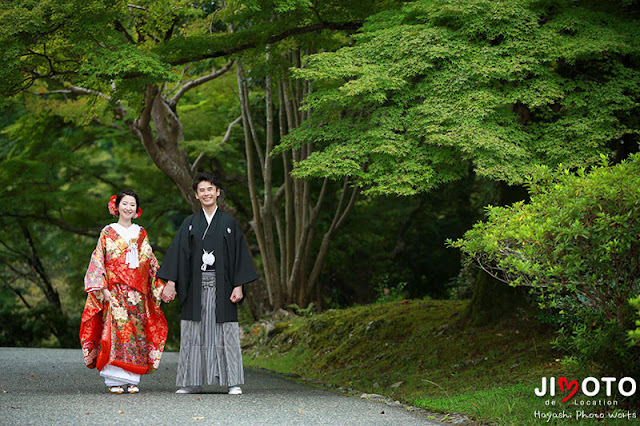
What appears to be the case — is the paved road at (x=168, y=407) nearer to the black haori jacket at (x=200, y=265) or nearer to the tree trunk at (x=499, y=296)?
the black haori jacket at (x=200, y=265)

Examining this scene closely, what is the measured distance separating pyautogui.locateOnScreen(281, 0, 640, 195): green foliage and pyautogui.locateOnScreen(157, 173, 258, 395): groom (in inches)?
41.0

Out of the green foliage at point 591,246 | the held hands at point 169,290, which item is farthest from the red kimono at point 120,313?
the green foliage at point 591,246

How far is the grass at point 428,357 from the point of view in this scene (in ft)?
16.5

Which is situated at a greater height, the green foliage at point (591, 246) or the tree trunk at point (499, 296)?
the green foliage at point (591, 246)

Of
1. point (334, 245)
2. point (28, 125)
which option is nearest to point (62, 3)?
point (28, 125)

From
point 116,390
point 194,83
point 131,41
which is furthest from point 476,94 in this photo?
point 194,83

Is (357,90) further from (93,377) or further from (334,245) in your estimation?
(334,245)

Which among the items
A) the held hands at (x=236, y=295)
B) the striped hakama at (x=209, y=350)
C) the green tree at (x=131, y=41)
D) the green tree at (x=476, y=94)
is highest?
the green tree at (x=131, y=41)

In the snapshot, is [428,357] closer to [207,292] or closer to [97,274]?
[207,292]

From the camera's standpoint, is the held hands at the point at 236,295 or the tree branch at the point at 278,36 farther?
the tree branch at the point at 278,36

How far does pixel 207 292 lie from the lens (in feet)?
17.5

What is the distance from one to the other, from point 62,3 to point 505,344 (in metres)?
5.51

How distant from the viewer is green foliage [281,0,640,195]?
572 centimetres

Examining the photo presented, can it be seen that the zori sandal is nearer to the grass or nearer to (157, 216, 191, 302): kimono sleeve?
(157, 216, 191, 302): kimono sleeve
